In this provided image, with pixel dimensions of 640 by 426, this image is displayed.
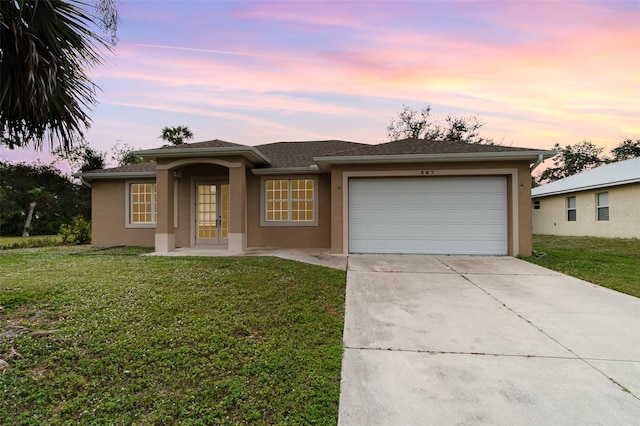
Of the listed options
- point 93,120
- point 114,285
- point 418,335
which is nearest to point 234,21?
point 93,120

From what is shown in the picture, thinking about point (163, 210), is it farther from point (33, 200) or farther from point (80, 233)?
point (33, 200)

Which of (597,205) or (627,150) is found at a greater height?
(627,150)

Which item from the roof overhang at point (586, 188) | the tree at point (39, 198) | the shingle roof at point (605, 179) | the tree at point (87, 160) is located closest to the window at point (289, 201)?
the roof overhang at point (586, 188)

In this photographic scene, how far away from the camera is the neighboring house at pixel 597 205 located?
14.2 metres

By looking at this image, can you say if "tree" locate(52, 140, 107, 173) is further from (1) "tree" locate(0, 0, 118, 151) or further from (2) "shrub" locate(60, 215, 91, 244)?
(1) "tree" locate(0, 0, 118, 151)

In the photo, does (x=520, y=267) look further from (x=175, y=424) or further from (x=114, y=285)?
(x=114, y=285)

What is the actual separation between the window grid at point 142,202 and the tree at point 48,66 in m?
7.49

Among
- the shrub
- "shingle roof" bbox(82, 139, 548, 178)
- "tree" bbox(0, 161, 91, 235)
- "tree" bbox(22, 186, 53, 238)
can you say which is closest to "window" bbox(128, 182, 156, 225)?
"shingle roof" bbox(82, 139, 548, 178)

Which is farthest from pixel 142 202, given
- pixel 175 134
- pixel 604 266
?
pixel 175 134

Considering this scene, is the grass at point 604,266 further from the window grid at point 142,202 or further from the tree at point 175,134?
the tree at point 175,134

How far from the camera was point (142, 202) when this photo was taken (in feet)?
37.8

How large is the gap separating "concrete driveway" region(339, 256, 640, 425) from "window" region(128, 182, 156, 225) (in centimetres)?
927

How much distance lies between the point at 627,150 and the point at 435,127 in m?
22.8

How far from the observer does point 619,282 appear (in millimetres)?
6066
